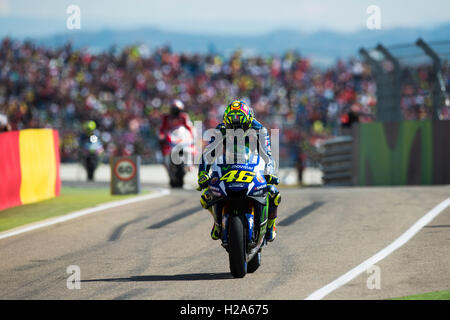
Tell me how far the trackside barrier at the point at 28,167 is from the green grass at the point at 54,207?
8.9 inches

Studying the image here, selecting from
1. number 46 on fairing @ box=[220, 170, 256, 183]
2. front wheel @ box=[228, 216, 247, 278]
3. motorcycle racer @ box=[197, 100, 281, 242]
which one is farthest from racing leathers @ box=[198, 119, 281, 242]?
front wheel @ box=[228, 216, 247, 278]

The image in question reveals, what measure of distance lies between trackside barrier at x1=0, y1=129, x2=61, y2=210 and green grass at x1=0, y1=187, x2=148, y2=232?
225mm

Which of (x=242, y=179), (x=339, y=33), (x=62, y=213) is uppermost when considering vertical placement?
(x=339, y=33)

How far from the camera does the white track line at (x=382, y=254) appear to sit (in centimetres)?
745

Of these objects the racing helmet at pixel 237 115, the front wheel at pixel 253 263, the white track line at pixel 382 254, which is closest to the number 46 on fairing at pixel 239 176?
the racing helmet at pixel 237 115

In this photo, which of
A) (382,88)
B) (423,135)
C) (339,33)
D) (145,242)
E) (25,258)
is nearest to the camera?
(25,258)

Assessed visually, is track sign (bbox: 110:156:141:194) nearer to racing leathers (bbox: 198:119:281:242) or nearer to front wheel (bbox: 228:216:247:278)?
racing leathers (bbox: 198:119:281:242)

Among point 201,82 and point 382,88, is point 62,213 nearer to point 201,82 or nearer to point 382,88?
point 382,88

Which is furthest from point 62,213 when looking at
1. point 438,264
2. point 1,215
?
point 438,264

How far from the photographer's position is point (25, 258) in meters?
9.97

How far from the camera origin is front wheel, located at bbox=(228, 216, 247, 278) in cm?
804

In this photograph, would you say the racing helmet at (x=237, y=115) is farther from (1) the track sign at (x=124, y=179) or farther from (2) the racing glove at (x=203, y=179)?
(1) the track sign at (x=124, y=179)

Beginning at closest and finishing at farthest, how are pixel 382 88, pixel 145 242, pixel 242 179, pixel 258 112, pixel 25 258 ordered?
1. pixel 242 179
2. pixel 25 258
3. pixel 145 242
4. pixel 382 88
5. pixel 258 112

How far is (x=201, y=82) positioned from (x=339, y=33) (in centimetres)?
9287
